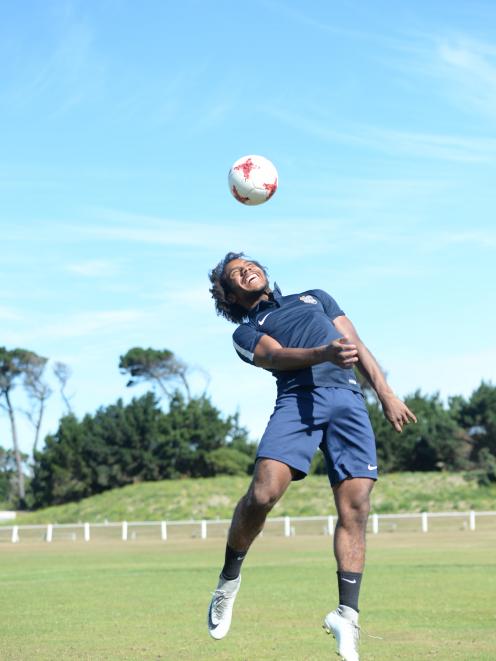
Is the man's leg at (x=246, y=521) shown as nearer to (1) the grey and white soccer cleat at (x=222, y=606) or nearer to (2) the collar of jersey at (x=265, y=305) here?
→ (1) the grey and white soccer cleat at (x=222, y=606)

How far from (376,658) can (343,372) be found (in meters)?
2.38

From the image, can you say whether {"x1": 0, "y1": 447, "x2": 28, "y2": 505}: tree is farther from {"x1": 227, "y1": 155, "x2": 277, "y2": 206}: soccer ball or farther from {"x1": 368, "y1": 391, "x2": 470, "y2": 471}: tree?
{"x1": 227, "y1": 155, "x2": 277, "y2": 206}: soccer ball

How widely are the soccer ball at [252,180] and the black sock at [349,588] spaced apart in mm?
3358

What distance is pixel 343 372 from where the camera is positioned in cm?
757

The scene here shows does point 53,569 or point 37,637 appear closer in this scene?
point 37,637

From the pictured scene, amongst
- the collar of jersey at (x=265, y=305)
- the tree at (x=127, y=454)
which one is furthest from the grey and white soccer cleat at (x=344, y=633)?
the tree at (x=127, y=454)

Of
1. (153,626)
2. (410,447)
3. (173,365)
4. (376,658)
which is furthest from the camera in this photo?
(173,365)

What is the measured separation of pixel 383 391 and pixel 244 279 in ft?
4.80

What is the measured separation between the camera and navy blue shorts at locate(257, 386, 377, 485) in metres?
7.27

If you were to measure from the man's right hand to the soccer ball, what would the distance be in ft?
8.04

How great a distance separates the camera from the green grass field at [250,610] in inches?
350

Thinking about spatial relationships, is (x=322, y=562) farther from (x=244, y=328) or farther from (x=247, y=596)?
(x=244, y=328)

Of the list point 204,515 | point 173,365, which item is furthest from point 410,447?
point 173,365

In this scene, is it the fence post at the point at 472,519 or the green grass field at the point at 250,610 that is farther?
the fence post at the point at 472,519
